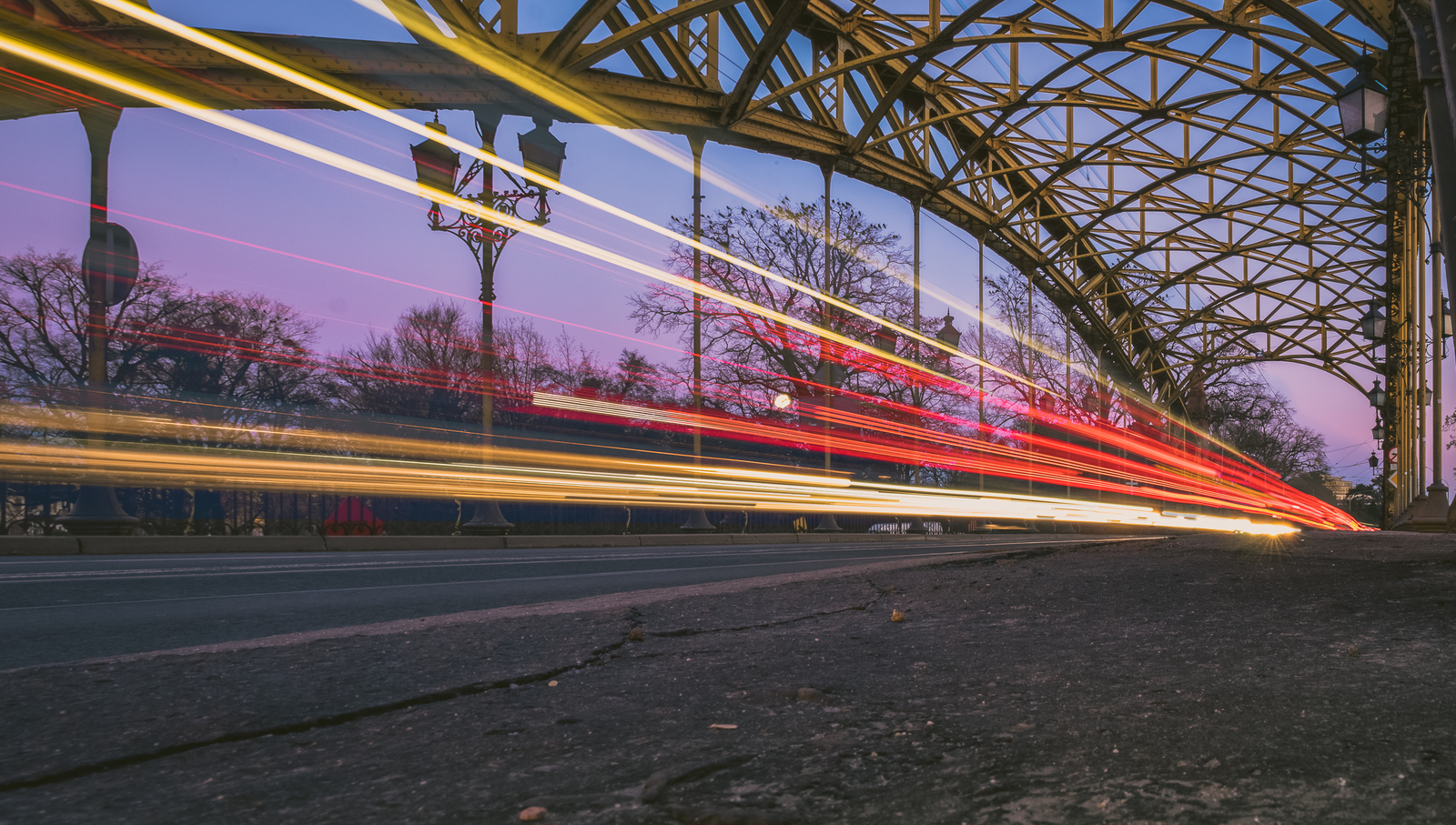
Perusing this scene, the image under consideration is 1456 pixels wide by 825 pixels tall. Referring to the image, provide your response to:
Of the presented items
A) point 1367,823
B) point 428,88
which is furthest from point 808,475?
point 1367,823

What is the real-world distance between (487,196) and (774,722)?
15225 millimetres

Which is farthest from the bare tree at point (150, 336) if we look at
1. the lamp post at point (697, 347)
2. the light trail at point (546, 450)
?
the lamp post at point (697, 347)

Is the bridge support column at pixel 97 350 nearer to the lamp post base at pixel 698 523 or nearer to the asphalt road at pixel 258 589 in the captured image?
the asphalt road at pixel 258 589

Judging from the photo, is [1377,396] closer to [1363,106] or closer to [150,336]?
[1363,106]

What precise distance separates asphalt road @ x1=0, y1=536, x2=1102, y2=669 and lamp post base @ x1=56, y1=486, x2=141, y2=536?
226cm

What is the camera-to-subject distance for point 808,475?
24109 mm

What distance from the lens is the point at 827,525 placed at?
81.5 feet

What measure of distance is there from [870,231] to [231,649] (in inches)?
1082

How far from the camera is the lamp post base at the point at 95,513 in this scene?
36.0ft

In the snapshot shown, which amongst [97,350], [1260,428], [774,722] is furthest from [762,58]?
[1260,428]

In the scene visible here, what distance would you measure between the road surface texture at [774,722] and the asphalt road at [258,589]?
90 cm

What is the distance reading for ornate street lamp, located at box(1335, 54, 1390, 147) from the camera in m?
11.6

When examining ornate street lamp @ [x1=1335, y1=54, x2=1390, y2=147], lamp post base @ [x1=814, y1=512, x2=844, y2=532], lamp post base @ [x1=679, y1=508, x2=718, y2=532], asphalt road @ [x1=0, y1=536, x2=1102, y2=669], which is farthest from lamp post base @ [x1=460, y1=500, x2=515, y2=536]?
ornate street lamp @ [x1=1335, y1=54, x2=1390, y2=147]

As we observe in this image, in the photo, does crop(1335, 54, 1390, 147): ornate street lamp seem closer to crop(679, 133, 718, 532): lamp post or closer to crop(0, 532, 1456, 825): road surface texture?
crop(0, 532, 1456, 825): road surface texture
